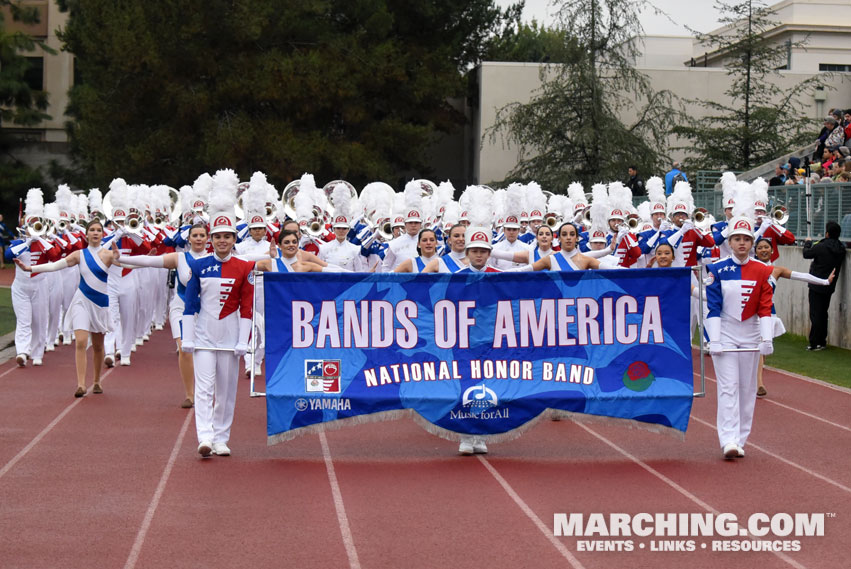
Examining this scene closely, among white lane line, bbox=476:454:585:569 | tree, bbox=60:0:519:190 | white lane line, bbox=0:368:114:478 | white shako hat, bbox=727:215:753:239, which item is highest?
tree, bbox=60:0:519:190

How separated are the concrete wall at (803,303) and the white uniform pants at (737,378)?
32.0 ft

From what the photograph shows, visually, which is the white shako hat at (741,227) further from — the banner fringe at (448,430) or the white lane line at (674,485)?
the white lane line at (674,485)

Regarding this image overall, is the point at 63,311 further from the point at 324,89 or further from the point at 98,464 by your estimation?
the point at 324,89

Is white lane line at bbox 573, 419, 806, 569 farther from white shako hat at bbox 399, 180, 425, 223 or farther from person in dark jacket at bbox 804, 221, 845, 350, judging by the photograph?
person in dark jacket at bbox 804, 221, 845, 350

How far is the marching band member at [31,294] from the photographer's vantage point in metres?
16.9

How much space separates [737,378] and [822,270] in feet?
30.2

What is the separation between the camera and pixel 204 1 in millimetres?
39531

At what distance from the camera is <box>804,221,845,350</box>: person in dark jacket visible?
1873 cm

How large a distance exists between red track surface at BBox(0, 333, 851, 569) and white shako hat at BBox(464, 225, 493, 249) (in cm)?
168

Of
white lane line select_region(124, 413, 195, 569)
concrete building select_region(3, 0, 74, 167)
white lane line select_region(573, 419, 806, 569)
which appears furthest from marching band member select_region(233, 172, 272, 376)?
concrete building select_region(3, 0, 74, 167)

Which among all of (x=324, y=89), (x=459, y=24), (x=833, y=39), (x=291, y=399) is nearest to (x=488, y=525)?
(x=291, y=399)

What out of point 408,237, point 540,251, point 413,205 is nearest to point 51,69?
point 413,205

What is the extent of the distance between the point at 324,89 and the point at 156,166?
19.8ft

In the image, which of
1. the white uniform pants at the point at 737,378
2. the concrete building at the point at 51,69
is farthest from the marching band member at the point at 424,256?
the concrete building at the point at 51,69
